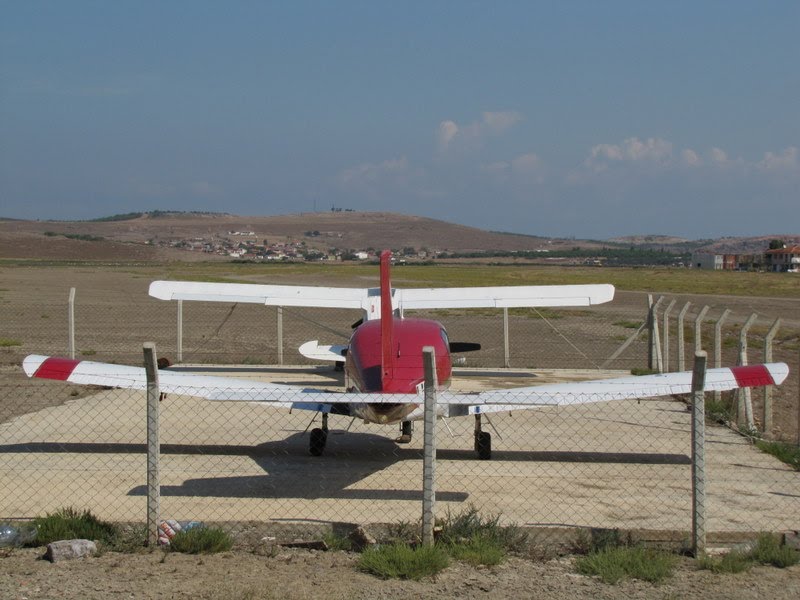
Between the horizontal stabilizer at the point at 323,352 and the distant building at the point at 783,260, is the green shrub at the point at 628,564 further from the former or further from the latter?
the distant building at the point at 783,260

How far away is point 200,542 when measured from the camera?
703 centimetres

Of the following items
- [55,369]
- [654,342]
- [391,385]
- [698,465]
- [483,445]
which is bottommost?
[483,445]

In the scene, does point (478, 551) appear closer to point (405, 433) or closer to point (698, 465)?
point (698, 465)

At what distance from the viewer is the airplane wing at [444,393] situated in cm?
785

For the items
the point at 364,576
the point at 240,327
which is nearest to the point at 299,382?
the point at 364,576

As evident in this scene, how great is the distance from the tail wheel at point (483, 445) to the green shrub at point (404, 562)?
404cm

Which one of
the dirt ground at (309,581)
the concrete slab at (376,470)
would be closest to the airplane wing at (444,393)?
the concrete slab at (376,470)

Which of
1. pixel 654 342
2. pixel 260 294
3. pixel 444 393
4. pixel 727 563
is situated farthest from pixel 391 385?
pixel 654 342

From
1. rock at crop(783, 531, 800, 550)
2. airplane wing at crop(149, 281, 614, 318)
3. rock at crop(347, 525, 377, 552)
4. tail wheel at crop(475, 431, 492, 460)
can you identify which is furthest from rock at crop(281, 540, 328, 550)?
airplane wing at crop(149, 281, 614, 318)

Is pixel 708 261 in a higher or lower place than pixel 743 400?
lower

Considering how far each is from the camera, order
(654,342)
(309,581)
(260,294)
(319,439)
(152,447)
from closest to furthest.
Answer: (309,581) < (152,447) < (319,439) < (654,342) < (260,294)

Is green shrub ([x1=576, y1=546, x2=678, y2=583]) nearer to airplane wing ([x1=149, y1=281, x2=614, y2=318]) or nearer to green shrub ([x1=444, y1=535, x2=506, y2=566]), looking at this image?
green shrub ([x1=444, y1=535, x2=506, y2=566])

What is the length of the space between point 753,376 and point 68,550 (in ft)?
18.6

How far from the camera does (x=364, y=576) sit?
658 cm
